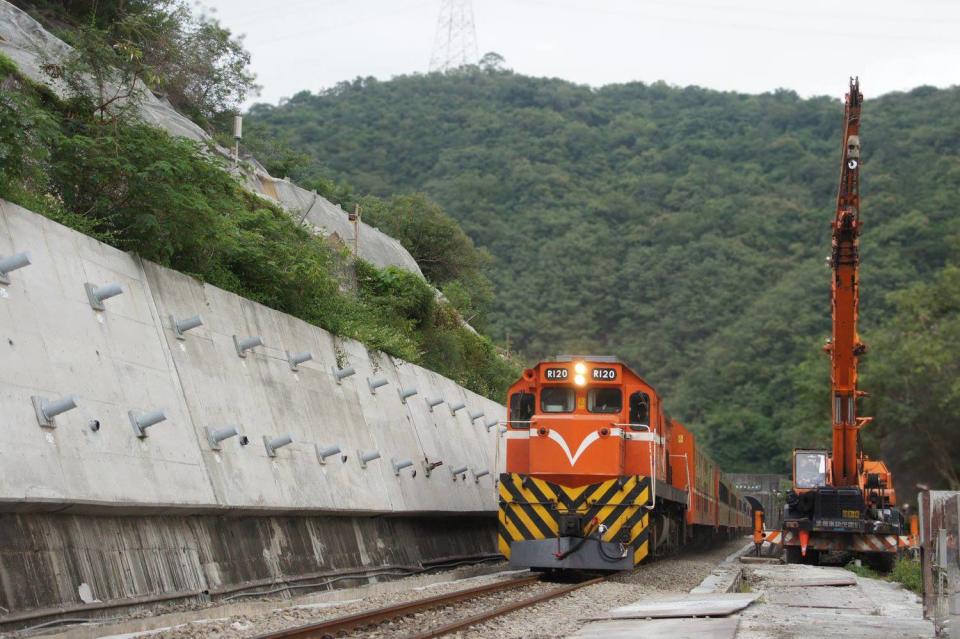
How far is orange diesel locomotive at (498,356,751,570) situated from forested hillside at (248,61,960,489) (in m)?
42.5

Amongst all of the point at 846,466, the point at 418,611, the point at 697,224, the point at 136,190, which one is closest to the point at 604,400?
the point at 418,611

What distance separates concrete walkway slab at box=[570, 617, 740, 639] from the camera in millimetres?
9414

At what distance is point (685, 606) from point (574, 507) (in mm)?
4681

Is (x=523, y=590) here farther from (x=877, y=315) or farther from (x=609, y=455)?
(x=877, y=315)

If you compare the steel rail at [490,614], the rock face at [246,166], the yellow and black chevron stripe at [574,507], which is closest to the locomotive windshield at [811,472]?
the yellow and black chevron stripe at [574,507]

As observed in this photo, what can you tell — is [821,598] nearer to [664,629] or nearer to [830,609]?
[830,609]

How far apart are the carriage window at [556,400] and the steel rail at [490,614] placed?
288 cm

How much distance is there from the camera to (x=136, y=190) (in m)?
13.1

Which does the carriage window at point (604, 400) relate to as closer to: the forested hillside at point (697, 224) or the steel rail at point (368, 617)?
the steel rail at point (368, 617)

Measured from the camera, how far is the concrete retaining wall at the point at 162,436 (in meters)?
9.05

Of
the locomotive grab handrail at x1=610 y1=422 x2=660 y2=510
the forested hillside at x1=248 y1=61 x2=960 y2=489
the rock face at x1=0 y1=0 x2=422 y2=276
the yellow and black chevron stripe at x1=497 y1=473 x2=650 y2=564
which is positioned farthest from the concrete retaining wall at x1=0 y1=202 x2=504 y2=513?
the forested hillside at x1=248 y1=61 x2=960 y2=489

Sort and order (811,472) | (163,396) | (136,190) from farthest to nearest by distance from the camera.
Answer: (811,472) < (136,190) < (163,396)

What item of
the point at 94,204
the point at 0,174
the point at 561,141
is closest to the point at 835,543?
the point at 94,204

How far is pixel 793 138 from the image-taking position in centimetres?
10088
